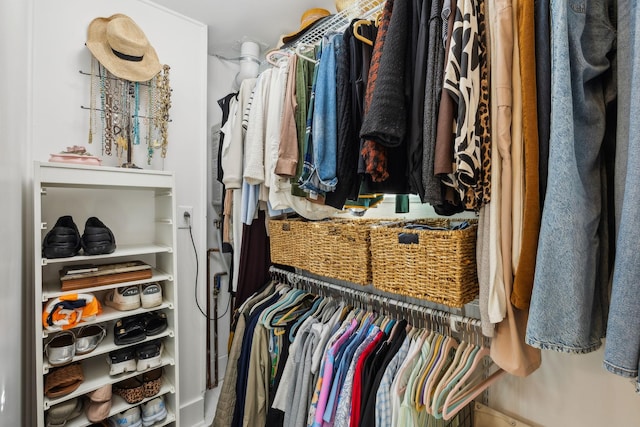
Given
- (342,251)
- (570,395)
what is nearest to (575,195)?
(342,251)

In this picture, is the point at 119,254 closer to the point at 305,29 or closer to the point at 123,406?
the point at 123,406

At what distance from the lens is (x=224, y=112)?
5.74 feet

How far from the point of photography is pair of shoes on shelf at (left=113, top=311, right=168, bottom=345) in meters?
1.32

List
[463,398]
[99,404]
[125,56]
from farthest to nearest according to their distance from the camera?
[125,56] → [99,404] → [463,398]

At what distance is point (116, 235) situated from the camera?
1568mm

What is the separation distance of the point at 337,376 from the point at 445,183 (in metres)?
0.74

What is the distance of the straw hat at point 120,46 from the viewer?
1425 millimetres

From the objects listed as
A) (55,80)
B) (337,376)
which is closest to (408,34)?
(337,376)

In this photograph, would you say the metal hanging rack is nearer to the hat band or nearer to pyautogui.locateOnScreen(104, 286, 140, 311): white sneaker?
the hat band

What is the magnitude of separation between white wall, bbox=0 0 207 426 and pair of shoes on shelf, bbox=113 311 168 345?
312mm

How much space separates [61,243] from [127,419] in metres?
0.85

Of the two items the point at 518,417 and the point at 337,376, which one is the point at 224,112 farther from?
the point at 518,417

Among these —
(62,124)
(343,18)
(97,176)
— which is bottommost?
(97,176)

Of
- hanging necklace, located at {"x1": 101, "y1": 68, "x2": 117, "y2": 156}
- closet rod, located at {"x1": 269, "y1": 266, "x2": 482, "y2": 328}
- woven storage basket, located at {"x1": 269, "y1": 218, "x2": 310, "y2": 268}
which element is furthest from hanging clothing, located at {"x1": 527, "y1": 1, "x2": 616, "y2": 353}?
hanging necklace, located at {"x1": 101, "y1": 68, "x2": 117, "y2": 156}
